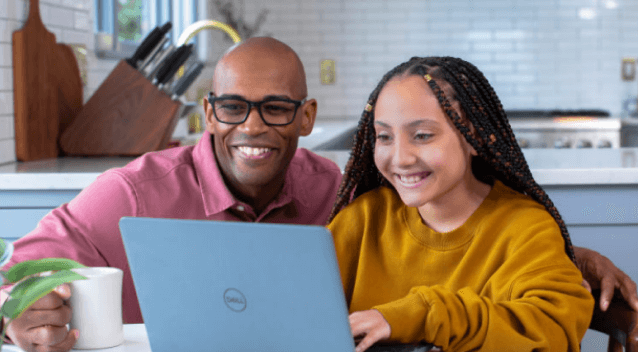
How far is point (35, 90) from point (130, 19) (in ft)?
4.88

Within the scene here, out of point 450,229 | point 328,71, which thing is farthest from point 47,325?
point 328,71

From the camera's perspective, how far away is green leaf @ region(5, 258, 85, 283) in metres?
0.85

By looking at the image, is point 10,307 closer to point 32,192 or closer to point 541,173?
point 32,192

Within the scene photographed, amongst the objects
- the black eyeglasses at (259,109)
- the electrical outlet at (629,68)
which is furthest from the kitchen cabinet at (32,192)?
the electrical outlet at (629,68)

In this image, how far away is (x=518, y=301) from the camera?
97 cm

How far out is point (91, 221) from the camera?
1450 millimetres

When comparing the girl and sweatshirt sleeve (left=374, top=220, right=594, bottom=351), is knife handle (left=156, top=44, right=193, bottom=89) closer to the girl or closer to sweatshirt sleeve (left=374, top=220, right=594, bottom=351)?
the girl

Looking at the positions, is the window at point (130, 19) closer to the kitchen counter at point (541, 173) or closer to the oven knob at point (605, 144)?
the kitchen counter at point (541, 173)

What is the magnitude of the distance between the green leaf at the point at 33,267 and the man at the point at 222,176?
0.49 meters

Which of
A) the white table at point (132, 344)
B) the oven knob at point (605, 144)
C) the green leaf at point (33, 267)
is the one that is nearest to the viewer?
the green leaf at point (33, 267)

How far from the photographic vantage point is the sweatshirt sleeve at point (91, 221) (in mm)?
1419

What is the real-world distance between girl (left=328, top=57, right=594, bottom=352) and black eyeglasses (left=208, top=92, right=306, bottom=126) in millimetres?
192

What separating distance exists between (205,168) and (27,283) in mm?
729

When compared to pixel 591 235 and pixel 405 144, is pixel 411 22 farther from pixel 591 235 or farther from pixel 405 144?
pixel 405 144
